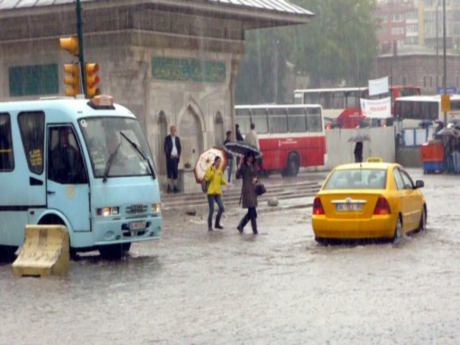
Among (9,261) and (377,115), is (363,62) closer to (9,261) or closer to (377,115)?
(377,115)

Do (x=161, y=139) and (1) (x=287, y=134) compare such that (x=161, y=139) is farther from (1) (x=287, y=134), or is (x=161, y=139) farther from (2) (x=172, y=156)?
(1) (x=287, y=134)

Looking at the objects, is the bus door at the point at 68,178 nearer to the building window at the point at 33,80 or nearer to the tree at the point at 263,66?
the building window at the point at 33,80

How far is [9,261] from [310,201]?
1478 cm

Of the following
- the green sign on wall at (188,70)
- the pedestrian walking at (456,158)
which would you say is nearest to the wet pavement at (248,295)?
the green sign on wall at (188,70)

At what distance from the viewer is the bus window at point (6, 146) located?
67.3 feet

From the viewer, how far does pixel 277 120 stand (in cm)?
4897

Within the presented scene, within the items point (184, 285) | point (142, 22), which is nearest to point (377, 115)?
point (142, 22)

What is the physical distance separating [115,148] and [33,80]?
1543 cm

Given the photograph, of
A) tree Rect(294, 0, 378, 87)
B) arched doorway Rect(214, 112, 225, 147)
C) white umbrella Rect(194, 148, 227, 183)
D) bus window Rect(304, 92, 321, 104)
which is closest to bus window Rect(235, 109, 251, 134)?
arched doorway Rect(214, 112, 225, 147)

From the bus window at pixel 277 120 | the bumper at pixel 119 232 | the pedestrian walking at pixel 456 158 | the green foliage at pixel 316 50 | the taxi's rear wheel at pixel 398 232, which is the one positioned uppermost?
the green foliage at pixel 316 50

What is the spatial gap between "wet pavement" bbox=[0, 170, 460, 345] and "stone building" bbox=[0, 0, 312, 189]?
1058 centimetres

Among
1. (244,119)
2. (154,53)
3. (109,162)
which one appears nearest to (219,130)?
(154,53)

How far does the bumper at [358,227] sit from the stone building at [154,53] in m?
11.4

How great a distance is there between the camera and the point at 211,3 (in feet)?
109
